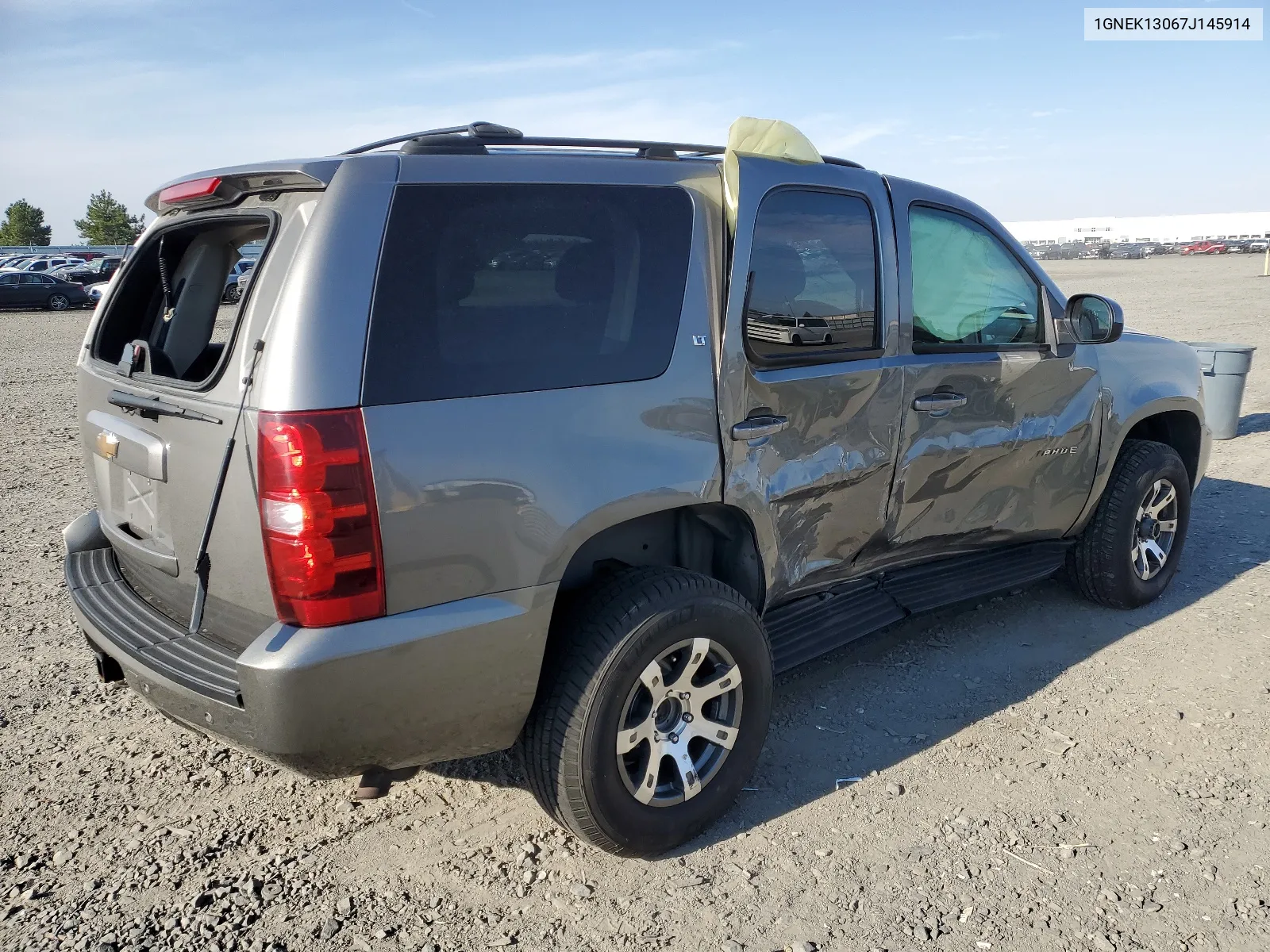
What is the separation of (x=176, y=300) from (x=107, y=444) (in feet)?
2.51

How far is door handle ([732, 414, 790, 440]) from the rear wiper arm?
150 cm

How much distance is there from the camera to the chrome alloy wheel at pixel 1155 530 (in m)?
4.93

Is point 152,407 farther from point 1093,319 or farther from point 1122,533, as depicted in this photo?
point 1122,533

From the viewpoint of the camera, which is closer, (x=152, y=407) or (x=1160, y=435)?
(x=152, y=407)

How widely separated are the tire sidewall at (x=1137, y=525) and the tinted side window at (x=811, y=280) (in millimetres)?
1951

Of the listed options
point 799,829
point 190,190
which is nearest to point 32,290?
point 190,190

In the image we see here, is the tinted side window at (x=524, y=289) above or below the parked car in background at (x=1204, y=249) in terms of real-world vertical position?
above

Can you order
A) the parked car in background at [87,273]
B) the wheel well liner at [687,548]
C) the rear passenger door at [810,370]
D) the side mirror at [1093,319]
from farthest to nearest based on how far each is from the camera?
the parked car in background at [87,273] < the side mirror at [1093,319] < the rear passenger door at [810,370] < the wheel well liner at [687,548]

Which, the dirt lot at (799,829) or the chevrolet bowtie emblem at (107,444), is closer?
the dirt lot at (799,829)

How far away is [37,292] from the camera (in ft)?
99.9

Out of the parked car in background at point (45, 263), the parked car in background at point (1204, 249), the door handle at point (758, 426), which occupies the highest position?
the parked car in background at point (45, 263)

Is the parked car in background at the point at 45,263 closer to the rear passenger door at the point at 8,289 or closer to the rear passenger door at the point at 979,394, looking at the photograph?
the rear passenger door at the point at 8,289

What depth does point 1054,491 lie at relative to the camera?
4.45 meters

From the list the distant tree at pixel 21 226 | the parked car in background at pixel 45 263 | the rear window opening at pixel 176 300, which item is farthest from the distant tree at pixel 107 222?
the rear window opening at pixel 176 300
